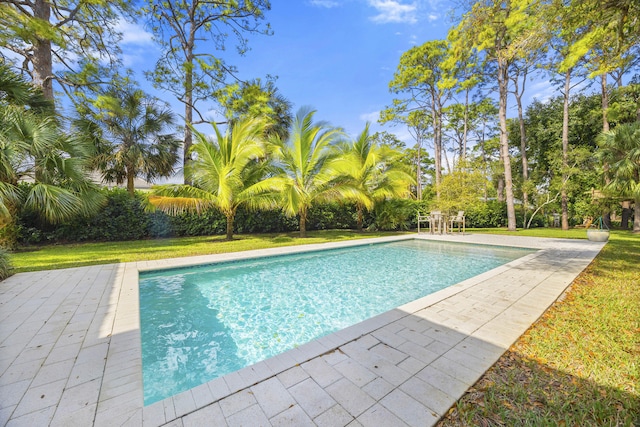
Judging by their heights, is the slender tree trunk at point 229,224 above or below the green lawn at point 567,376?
above

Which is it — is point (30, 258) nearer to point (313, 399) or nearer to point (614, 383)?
point (313, 399)

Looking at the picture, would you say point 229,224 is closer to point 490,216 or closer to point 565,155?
point 490,216

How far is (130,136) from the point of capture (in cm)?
1123

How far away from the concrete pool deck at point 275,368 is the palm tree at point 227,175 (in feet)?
18.7

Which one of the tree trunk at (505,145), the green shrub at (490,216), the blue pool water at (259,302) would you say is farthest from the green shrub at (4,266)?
the green shrub at (490,216)

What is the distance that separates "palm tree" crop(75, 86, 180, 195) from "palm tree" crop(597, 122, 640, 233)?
845 inches

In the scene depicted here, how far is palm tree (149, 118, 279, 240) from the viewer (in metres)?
9.07

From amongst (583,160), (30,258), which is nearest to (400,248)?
(30,258)

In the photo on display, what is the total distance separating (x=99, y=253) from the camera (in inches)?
282

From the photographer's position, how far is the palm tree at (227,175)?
907 cm

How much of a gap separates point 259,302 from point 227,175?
6.23 meters

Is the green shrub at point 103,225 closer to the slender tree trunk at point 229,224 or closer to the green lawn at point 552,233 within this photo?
the slender tree trunk at point 229,224

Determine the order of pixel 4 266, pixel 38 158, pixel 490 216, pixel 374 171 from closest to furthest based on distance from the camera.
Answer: pixel 4 266, pixel 38 158, pixel 374 171, pixel 490 216

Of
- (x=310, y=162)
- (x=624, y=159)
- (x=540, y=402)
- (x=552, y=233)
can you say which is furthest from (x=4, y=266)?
(x=624, y=159)
